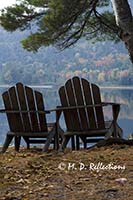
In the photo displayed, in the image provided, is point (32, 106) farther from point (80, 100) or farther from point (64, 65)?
point (64, 65)

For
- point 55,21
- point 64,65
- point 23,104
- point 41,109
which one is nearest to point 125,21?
point 41,109

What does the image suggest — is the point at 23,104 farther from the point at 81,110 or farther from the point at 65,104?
the point at 81,110

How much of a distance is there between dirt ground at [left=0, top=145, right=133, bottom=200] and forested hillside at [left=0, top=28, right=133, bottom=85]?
94.6 ft

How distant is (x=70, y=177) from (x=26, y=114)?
208 centimetres

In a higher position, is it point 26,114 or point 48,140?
point 26,114

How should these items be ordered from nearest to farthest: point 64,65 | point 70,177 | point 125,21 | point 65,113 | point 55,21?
point 70,177 → point 125,21 → point 65,113 → point 55,21 → point 64,65

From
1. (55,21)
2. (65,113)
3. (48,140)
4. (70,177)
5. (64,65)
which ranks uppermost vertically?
(55,21)

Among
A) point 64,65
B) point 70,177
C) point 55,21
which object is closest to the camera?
point 70,177

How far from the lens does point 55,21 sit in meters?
6.29

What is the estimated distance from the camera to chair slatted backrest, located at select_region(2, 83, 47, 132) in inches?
185

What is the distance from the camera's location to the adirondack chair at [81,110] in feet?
15.1

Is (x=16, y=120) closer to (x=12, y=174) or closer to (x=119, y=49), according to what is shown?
(x=12, y=174)

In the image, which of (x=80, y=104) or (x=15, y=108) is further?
(x=15, y=108)

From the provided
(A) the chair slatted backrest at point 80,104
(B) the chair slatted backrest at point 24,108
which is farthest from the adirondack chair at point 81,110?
(B) the chair slatted backrest at point 24,108
